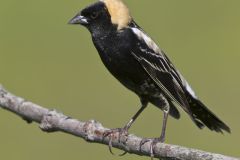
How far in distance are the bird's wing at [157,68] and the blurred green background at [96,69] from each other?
1.75 metres

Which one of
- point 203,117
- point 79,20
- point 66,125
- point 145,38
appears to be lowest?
point 203,117

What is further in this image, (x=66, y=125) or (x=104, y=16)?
(x=104, y=16)

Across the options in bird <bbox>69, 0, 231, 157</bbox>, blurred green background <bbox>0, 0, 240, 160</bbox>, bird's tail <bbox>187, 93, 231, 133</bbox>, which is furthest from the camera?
blurred green background <bbox>0, 0, 240, 160</bbox>

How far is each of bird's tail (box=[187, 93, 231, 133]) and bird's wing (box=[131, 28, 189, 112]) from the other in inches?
5.6

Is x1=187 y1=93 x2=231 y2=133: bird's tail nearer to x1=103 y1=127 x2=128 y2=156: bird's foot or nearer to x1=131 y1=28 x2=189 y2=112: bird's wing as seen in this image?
x1=131 y1=28 x2=189 y2=112: bird's wing

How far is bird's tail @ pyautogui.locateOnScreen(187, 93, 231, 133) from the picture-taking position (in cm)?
560

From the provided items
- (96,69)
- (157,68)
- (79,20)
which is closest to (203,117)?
→ (157,68)

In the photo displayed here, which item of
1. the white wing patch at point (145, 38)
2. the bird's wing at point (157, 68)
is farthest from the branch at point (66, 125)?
the white wing patch at point (145, 38)

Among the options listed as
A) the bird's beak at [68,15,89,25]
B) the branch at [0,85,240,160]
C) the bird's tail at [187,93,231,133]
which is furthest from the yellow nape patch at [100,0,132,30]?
the branch at [0,85,240,160]

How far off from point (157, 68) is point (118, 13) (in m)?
0.41

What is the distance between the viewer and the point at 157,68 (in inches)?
217

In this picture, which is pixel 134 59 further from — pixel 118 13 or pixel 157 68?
pixel 118 13

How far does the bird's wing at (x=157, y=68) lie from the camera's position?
541 centimetres

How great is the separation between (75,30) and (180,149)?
5.24 metres
